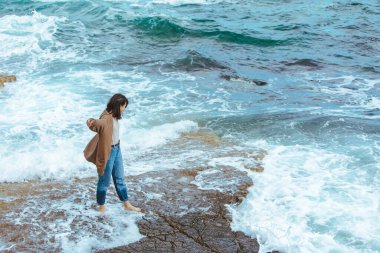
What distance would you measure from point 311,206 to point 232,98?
5.78 m

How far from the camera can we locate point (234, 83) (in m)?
13.0

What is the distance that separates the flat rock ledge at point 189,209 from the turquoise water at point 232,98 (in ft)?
0.75

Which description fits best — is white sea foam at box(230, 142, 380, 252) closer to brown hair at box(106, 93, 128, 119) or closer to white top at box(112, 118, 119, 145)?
white top at box(112, 118, 119, 145)

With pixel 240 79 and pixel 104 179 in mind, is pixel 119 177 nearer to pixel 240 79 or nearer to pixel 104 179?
pixel 104 179

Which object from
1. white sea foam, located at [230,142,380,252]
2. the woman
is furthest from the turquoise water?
the woman

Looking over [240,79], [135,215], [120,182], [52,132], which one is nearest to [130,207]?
[135,215]

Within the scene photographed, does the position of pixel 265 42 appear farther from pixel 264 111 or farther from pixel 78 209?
pixel 78 209

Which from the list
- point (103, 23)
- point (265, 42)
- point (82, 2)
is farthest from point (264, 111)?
point (82, 2)

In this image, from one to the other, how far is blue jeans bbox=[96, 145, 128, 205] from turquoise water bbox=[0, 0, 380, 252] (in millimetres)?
1378

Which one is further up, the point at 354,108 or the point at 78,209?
the point at 78,209

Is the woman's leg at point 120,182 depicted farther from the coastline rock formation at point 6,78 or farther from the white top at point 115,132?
the coastline rock formation at point 6,78

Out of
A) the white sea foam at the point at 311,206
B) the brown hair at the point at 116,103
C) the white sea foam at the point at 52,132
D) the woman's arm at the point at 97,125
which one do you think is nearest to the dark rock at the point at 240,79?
the white sea foam at the point at 52,132

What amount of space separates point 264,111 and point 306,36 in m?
8.12

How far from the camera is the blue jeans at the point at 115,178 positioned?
19.5ft
